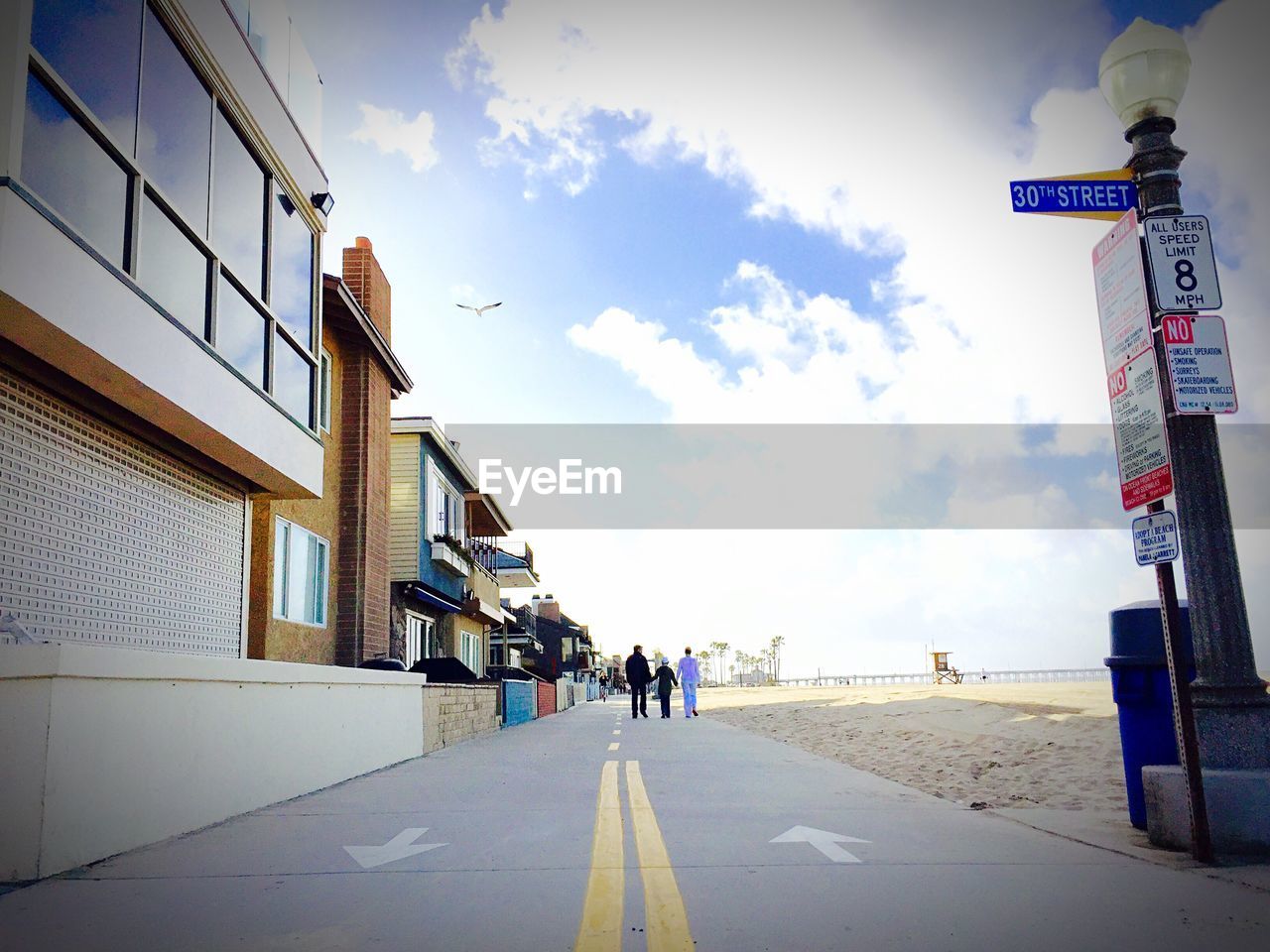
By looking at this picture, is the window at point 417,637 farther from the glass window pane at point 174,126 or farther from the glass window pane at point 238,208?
the glass window pane at point 174,126

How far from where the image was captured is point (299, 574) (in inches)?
648

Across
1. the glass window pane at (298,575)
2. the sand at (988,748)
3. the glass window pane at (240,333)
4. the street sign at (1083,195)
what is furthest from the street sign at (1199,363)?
the glass window pane at (298,575)

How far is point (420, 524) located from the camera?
23625 millimetres

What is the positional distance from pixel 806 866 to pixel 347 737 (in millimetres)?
6331

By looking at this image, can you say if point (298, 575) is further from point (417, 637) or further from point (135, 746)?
point (135, 746)

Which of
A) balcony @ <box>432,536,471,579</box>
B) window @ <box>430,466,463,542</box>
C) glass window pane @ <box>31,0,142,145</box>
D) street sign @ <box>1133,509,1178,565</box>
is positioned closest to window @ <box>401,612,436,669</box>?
balcony @ <box>432,536,471,579</box>

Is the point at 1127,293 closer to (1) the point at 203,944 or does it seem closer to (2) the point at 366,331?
(1) the point at 203,944

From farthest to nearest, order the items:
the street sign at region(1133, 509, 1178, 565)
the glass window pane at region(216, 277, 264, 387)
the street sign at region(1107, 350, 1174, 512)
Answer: the glass window pane at region(216, 277, 264, 387) < the street sign at region(1107, 350, 1174, 512) < the street sign at region(1133, 509, 1178, 565)

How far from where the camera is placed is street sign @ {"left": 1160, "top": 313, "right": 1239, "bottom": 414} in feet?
19.0

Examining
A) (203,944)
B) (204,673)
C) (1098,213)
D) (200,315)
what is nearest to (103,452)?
(200,315)

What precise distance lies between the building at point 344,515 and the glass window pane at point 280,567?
1cm

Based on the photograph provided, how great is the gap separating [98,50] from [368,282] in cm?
1303

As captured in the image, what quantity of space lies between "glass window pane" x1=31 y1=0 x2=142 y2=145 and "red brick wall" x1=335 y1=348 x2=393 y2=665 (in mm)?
11220

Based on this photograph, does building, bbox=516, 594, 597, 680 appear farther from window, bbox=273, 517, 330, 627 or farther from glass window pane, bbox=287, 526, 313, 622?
glass window pane, bbox=287, 526, 313, 622
